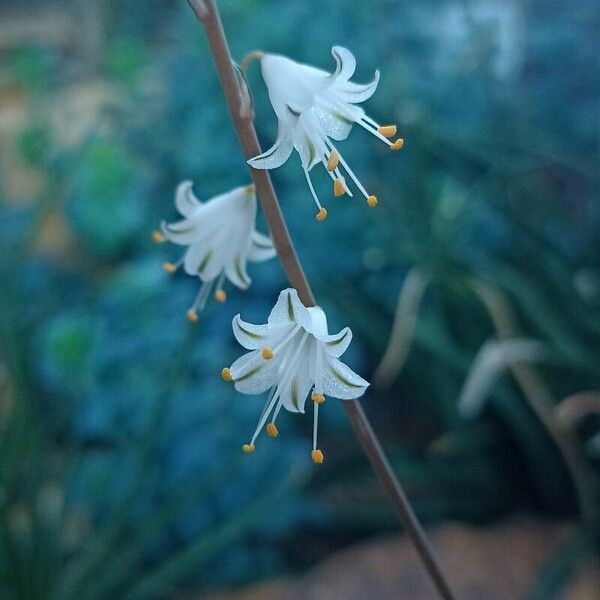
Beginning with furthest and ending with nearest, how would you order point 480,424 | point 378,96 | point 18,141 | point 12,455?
point 18,141
point 378,96
point 480,424
point 12,455

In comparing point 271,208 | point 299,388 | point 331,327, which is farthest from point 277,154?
point 331,327

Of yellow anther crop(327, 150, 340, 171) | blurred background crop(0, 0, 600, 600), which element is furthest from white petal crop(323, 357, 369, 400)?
blurred background crop(0, 0, 600, 600)

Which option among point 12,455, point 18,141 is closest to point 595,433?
point 12,455

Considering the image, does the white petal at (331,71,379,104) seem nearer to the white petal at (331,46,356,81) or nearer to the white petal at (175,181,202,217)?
the white petal at (331,46,356,81)

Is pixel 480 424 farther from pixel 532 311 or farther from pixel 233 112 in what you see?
pixel 233 112

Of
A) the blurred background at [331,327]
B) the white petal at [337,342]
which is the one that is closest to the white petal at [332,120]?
the white petal at [337,342]

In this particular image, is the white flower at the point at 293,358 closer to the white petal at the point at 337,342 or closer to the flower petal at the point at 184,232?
the white petal at the point at 337,342
